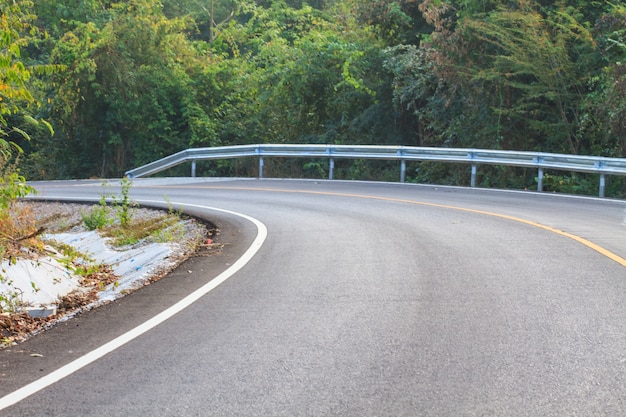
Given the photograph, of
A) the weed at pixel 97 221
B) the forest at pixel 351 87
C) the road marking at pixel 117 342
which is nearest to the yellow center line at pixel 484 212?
the road marking at pixel 117 342

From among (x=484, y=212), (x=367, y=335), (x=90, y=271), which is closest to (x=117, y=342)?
(x=367, y=335)

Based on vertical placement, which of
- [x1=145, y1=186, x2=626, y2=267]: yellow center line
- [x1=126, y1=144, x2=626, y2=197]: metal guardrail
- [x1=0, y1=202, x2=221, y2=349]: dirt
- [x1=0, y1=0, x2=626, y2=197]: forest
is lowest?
[x1=0, y1=202, x2=221, y2=349]: dirt

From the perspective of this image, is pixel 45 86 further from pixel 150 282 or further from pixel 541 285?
pixel 541 285

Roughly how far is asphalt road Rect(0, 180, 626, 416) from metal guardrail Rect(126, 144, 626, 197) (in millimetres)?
7573

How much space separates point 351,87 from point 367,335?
79.5ft

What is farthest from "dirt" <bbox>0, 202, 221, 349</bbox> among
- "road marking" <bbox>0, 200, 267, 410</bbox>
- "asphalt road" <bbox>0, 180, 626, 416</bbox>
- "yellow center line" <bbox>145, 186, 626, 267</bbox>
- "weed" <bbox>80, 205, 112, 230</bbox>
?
"yellow center line" <bbox>145, 186, 626, 267</bbox>

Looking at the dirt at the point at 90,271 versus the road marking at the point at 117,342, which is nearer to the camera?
the road marking at the point at 117,342

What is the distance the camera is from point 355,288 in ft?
30.1

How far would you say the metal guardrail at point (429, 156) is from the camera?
67.8 feet

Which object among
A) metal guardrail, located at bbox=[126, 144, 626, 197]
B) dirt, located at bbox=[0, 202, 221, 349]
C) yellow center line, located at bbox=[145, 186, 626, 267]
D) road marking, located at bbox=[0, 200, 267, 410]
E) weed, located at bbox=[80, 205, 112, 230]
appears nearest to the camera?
road marking, located at bbox=[0, 200, 267, 410]

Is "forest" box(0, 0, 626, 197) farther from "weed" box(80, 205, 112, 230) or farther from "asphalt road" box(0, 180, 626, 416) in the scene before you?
"asphalt road" box(0, 180, 626, 416)

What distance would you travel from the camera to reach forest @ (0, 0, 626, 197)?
2372cm

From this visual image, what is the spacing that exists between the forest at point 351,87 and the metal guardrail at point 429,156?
1.48 metres

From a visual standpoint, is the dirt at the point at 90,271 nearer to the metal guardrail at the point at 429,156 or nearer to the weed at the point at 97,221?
the weed at the point at 97,221
